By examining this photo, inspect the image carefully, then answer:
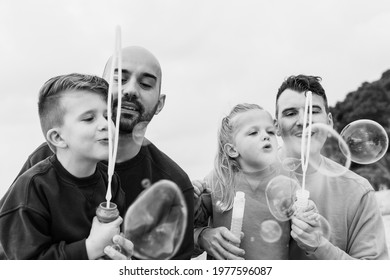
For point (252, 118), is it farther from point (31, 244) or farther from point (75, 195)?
point (31, 244)

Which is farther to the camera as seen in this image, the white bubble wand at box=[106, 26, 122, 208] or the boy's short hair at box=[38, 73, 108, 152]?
the boy's short hair at box=[38, 73, 108, 152]

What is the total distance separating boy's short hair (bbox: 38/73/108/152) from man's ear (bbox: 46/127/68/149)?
23 mm

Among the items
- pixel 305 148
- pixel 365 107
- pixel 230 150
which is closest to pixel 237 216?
pixel 230 150

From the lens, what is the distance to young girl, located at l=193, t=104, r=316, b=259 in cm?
298

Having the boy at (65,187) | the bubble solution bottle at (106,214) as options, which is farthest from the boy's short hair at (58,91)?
the bubble solution bottle at (106,214)

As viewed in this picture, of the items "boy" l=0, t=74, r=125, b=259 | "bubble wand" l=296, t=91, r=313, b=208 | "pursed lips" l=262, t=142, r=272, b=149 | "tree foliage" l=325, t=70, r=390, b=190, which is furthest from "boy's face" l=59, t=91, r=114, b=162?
"tree foliage" l=325, t=70, r=390, b=190

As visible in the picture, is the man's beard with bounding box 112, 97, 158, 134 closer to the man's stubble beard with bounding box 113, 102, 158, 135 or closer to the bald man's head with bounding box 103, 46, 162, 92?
the man's stubble beard with bounding box 113, 102, 158, 135

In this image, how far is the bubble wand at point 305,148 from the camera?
283 cm

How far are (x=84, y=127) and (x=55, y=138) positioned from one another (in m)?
0.15

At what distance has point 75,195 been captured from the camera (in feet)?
8.73

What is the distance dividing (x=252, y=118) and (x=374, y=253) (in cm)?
93

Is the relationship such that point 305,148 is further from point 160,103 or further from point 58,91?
point 58,91

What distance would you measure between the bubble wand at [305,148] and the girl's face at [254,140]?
0.50ft
